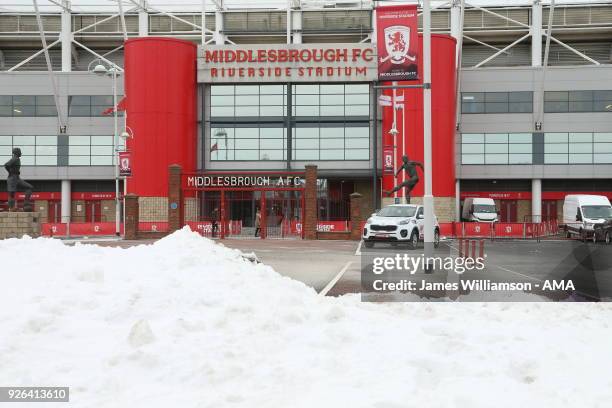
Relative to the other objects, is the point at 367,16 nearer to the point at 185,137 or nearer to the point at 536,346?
the point at 185,137

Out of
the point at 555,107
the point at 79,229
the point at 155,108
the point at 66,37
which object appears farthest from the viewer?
the point at 66,37

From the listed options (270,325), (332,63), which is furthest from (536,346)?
(332,63)

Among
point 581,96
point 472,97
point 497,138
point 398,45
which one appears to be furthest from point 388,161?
point 398,45

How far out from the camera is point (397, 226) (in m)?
22.2

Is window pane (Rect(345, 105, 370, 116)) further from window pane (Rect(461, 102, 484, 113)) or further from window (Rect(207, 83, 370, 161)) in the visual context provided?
window pane (Rect(461, 102, 484, 113))

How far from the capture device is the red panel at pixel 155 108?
44812 millimetres

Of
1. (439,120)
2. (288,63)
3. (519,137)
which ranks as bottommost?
(519,137)

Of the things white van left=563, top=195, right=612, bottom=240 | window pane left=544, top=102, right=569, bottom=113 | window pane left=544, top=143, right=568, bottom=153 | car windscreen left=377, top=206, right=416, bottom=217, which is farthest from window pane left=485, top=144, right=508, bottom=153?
car windscreen left=377, top=206, right=416, bottom=217

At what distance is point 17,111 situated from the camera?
172 feet

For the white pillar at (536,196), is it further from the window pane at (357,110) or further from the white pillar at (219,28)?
the white pillar at (219,28)

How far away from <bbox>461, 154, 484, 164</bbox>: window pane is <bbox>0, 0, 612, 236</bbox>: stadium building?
19cm

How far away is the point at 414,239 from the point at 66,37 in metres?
44.1

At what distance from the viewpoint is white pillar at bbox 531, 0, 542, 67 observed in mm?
51969

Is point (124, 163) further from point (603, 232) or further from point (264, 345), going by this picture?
point (264, 345)
